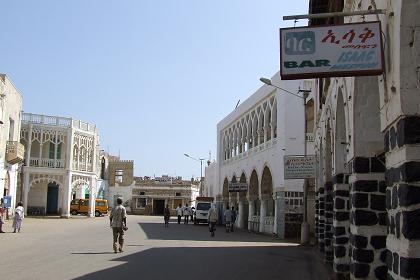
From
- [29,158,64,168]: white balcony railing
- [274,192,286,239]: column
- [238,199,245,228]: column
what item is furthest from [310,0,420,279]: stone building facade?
[29,158,64,168]: white balcony railing

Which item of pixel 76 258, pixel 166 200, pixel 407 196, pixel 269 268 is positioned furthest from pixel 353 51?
pixel 166 200

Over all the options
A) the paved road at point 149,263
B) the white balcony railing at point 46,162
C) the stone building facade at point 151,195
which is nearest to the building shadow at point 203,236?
the paved road at point 149,263

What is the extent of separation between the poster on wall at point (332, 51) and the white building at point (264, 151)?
64.6 feet

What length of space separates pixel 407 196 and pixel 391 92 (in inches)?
45.1

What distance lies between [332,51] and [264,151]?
28680mm

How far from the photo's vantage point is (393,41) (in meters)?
5.53

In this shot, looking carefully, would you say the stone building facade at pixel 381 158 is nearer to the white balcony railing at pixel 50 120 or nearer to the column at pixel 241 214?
the column at pixel 241 214

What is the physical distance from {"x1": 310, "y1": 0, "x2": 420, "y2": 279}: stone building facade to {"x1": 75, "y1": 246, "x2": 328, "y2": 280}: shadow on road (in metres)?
1.60

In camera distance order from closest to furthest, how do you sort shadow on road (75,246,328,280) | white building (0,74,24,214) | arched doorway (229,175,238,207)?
shadow on road (75,246,328,280) < white building (0,74,24,214) < arched doorway (229,175,238,207)

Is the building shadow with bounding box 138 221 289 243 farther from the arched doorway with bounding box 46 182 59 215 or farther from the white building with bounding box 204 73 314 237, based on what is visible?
the arched doorway with bounding box 46 182 59 215

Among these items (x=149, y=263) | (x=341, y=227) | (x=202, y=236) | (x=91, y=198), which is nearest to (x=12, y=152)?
(x=202, y=236)

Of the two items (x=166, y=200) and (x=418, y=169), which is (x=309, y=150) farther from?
(x=166, y=200)

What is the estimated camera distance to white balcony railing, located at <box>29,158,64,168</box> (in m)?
51.5

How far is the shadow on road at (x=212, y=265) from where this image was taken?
12.3 meters
